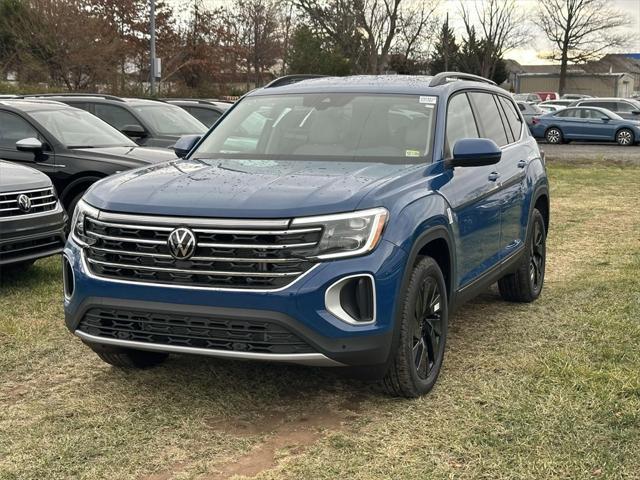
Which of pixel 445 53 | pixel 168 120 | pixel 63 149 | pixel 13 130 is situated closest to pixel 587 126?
pixel 168 120

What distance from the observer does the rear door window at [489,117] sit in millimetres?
5754

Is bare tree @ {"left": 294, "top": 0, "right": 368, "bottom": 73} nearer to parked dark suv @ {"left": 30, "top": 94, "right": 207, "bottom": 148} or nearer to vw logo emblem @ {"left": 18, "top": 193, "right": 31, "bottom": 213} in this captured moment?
parked dark suv @ {"left": 30, "top": 94, "right": 207, "bottom": 148}

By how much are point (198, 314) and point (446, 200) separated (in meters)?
1.60

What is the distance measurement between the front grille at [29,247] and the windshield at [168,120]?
15.4ft

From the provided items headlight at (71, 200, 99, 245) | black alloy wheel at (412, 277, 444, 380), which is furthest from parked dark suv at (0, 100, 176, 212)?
black alloy wheel at (412, 277, 444, 380)

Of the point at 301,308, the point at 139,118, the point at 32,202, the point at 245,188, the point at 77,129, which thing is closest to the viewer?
the point at 301,308

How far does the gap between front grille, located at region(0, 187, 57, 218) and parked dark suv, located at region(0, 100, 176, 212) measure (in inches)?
57.8

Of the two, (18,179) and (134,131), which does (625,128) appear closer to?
(134,131)

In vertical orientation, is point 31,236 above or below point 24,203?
below

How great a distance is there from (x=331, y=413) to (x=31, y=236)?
138 inches

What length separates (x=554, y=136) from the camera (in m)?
28.7

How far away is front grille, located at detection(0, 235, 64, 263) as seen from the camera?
6.28 m

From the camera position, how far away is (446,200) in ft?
14.8

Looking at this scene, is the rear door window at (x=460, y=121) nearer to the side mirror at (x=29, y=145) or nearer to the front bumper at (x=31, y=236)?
the front bumper at (x=31, y=236)
